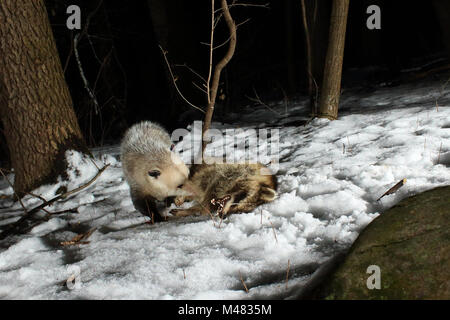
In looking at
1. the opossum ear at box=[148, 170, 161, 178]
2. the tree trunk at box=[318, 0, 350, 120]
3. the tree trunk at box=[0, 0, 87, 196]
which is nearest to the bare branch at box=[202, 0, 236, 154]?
the opossum ear at box=[148, 170, 161, 178]

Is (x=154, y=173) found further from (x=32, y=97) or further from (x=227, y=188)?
(x=32, y=97)

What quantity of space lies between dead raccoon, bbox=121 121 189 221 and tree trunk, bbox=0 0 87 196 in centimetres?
89

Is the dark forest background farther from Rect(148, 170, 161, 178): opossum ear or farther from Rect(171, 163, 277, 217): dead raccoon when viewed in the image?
Rect(171, 163, 277, 217): dead raccoon

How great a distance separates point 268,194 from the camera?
2.70m

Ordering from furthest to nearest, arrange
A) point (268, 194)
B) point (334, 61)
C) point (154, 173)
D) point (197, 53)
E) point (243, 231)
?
point (197, 53) → point (334, 61) → point (154, 173) → point (268, 194) → point (243, 231)

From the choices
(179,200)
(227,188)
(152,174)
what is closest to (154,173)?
(152,174)

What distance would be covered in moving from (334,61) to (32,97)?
3.56 meters

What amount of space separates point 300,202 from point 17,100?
3.14 meters

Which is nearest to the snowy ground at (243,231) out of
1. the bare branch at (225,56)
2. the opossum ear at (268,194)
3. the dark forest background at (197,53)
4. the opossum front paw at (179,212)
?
the opossum ear at (268,194)

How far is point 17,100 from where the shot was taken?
11.3 ft

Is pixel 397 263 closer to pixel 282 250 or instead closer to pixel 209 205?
pixel 282 250

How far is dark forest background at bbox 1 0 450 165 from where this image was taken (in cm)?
698
